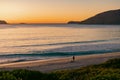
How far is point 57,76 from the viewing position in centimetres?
1217

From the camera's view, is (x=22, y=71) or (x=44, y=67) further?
(x=44, y=67)

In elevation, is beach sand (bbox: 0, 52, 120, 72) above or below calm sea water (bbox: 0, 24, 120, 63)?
above

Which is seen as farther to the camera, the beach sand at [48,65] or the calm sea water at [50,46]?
the calm sea water at [50,46]

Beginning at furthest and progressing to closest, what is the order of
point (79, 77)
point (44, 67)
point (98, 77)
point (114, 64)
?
point (44, 67) → point (114, 64) → point (79, 77) → point (98, 77)

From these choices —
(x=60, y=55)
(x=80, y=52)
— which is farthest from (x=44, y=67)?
(x=80, y=52)

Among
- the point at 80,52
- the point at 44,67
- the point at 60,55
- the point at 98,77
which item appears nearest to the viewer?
the point at 98,77

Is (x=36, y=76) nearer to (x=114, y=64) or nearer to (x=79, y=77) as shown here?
(x=79, y=77)

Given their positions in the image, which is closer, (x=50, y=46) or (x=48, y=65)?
(x=48, y=65)

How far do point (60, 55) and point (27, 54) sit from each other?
437 cm

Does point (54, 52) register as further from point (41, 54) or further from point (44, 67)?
point (44, 67)

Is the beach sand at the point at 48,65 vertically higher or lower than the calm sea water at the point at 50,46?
higher

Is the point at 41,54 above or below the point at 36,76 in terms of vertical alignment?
below

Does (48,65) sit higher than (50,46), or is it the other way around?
(48,65)

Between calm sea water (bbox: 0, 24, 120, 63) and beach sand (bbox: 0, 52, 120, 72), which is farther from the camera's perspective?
calm sea water (bbox: 0, 24, 120, 63)
